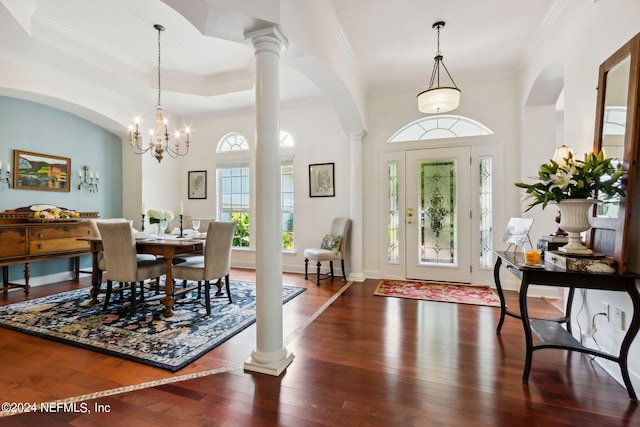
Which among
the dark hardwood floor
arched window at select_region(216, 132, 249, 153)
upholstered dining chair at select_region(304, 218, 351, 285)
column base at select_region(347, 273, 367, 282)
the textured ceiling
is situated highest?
the textured ceiling

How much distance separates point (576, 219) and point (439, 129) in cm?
302

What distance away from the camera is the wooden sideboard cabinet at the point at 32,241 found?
3730 mm

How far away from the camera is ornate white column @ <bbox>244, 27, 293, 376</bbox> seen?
2.14 meters

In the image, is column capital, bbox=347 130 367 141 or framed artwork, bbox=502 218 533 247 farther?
column capital, bbox=347 130 367 141

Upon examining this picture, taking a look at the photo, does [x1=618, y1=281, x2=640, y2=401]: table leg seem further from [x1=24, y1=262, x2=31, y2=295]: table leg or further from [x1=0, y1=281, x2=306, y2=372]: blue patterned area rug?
[x1=24, y1=262, x2=31, y2=295]: table leg

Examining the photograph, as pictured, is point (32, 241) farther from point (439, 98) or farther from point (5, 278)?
point (439, 98)

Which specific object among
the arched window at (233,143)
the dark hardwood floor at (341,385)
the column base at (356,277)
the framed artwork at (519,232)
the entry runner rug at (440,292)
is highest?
the arched window at (233,143)

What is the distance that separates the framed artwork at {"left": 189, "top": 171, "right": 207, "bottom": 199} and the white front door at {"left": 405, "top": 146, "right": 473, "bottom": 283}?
3.99 meters

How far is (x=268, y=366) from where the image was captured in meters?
2.08

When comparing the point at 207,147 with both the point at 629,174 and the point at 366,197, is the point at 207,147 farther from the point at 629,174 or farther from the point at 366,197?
the point at 629,174

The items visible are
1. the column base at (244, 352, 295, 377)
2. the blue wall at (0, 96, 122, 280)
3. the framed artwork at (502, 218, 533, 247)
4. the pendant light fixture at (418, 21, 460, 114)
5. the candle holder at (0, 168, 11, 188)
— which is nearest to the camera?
the column base at (244, 352, 295, 377)

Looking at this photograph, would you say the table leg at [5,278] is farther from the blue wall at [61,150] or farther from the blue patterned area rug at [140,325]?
the blue patterned area rug at [140,325]

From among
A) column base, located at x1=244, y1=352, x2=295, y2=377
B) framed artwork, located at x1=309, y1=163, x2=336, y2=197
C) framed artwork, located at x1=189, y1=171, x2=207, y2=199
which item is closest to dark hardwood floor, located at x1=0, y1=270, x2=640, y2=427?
column base, located at x1=244, y1=352, x2=295, y2=377

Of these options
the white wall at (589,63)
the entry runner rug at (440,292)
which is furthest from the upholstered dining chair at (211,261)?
the white wall at (589,63)
